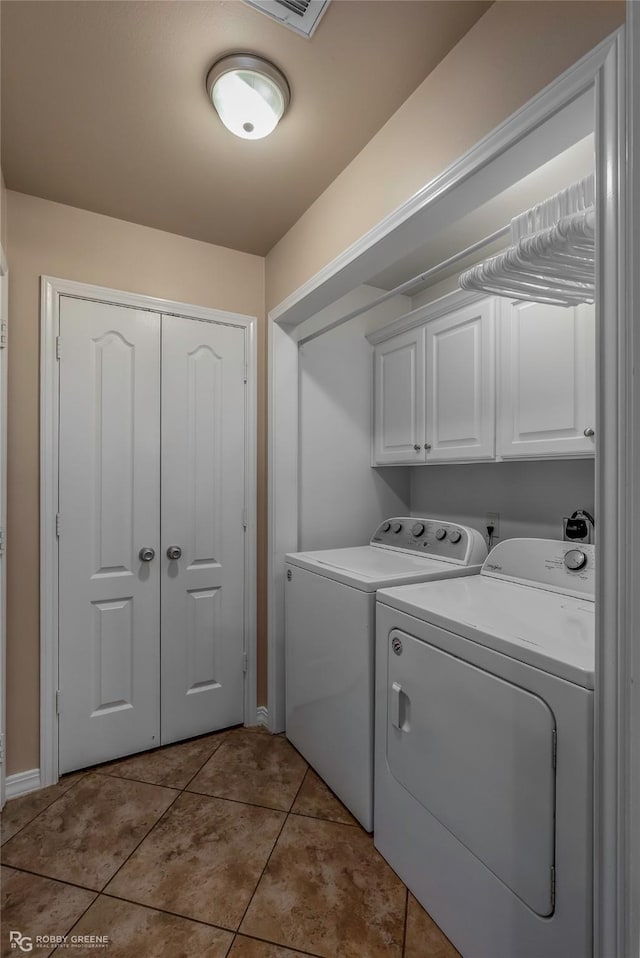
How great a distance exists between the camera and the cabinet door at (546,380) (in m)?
1.64

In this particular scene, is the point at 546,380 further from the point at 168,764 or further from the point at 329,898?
the point at 168,764

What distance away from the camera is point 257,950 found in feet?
4.12

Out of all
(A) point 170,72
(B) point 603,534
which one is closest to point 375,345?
(A) point 170,72

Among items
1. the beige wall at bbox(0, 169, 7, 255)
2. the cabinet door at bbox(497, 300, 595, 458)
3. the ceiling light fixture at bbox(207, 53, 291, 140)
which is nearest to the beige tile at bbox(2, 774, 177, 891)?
the cabinet door at bbox(497, 300, 595, 458)

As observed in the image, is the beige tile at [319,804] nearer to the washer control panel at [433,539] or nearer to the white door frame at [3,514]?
the washer control panel at [433,539]

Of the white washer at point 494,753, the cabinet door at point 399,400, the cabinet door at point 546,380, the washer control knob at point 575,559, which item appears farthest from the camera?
the cabinet door at point 399,400

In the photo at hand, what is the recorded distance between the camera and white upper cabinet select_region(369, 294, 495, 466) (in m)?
2.05

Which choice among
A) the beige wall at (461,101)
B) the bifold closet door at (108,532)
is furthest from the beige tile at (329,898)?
the beige wall at (461,101)

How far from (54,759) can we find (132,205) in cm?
250

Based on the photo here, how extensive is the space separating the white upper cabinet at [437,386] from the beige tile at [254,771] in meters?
1.61

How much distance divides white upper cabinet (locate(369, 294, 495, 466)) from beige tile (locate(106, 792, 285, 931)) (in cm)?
177

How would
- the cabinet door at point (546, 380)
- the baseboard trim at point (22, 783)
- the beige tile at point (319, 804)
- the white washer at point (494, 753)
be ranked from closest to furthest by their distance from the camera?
the white washer at point (494, 753) → the cabinet door at point (546, 380) → the beige tile at point (319, 804) → the baseboard trim at point (22, 783)

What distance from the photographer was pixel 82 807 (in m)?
1.82

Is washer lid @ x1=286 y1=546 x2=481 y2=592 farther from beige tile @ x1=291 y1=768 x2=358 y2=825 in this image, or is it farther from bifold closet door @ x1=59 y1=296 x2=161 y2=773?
beige tile @ x1=291 y1=768 x2=358 y2=825
